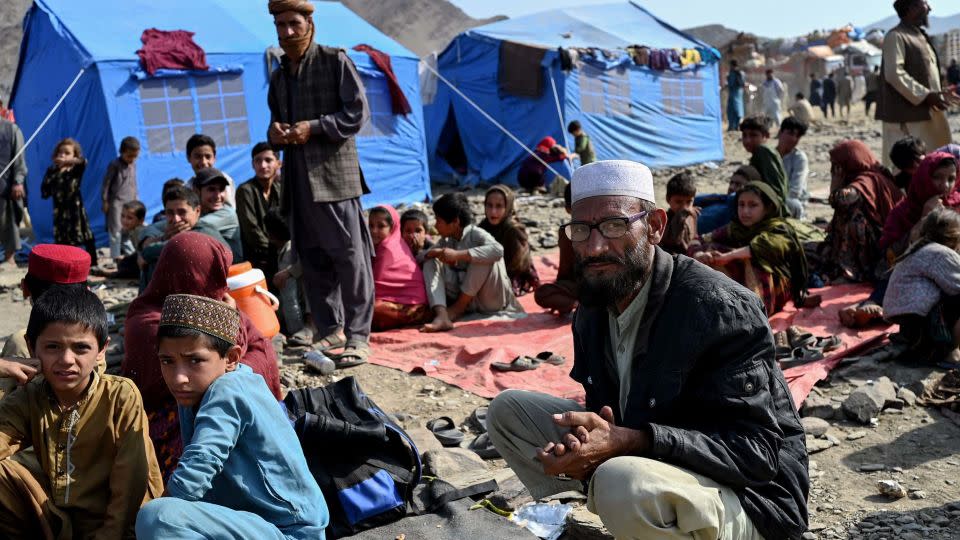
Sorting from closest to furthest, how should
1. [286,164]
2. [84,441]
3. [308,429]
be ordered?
[84,441]
[308,429]
[286,164]

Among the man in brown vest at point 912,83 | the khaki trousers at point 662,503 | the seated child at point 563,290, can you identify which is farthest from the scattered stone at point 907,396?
the man in brown vest at point 912,83

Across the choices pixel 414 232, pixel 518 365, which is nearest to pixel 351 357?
pixel 518 365

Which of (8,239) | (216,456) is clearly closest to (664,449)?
(216,456)

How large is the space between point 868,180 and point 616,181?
4.51m

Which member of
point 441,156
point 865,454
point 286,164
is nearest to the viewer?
point 865,454

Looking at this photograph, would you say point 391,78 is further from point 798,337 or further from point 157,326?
point 157,326

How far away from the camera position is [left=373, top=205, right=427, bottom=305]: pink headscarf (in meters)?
5.96

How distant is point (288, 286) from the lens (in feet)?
19.0

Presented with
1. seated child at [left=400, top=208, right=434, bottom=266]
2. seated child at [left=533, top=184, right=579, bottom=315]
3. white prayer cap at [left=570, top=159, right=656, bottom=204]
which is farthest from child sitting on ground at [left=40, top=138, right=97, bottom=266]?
white prayer cap at [left=570, top=159, right=656, bottom=204]

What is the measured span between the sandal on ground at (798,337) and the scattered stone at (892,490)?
1.60 metres

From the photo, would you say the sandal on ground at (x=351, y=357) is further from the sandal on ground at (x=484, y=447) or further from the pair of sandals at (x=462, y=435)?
the sandal on ground at (x=484, y=447)

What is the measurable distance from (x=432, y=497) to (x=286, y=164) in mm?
2735

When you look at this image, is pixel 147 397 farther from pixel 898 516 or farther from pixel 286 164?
pixel 898 516

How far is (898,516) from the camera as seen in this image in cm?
317
